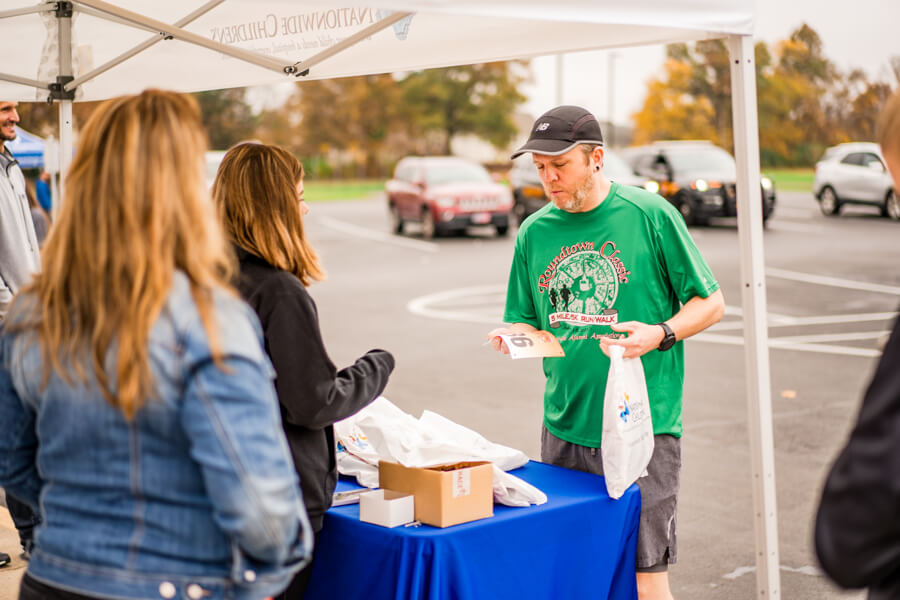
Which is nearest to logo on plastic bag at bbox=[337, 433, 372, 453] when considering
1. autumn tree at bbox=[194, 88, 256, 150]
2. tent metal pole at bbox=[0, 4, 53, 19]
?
tent metal pole at bbox=[0, 4, 53, 19]

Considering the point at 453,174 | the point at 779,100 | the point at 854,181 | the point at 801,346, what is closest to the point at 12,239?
the point at 801,346

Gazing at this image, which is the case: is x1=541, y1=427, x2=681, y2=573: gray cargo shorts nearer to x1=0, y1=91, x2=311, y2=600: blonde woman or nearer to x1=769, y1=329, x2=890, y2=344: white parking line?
x1=0, y1=91, x2=311, y2=600: blonde woman

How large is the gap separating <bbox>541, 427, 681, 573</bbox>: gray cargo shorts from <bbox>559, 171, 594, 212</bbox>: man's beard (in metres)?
0.80

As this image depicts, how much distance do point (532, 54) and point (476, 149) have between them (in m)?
73.5

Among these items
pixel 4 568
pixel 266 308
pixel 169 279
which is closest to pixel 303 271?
pixel 266 308

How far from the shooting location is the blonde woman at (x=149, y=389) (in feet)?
5.42

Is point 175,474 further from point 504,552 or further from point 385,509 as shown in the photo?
point 504,552

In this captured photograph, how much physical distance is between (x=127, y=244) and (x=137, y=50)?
3226 mm

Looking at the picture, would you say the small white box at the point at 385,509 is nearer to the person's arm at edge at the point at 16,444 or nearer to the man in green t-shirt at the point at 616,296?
the man in green t-shirt at the point at 616,296

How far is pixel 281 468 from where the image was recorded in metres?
1.72

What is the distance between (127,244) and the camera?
5.52ft

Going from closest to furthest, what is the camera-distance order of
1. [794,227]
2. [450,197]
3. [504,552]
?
[504,552] < [450,197] < [794,227]

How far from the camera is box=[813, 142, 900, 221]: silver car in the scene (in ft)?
72.5

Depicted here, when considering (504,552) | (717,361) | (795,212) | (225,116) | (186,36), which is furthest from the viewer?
(225,116)
